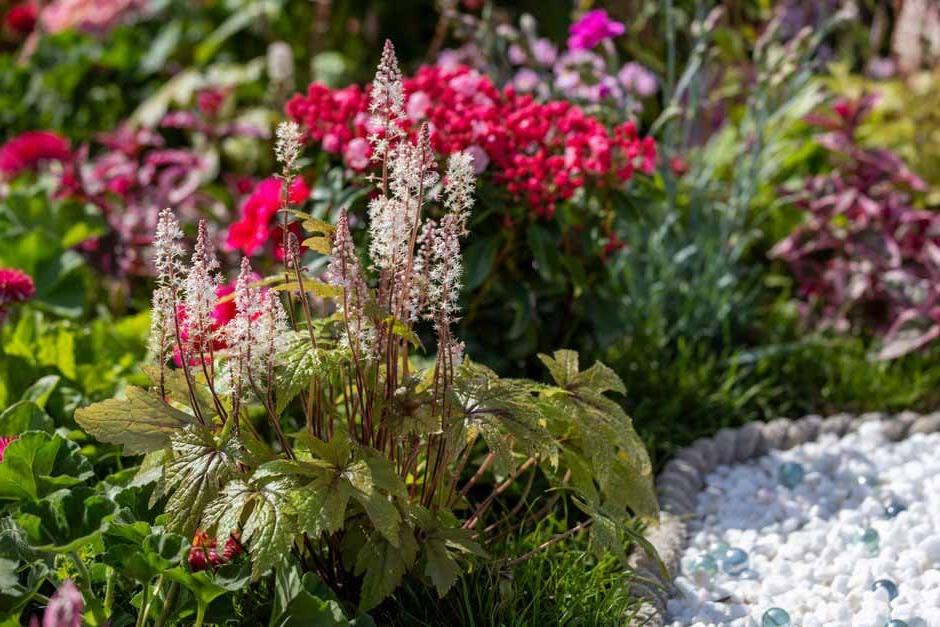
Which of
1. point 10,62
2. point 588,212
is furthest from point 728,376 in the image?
point 10,62

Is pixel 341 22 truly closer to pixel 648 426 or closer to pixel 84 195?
pixel 84 195

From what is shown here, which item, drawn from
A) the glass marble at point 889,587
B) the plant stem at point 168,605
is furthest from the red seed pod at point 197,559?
the glass marble at point 889,587

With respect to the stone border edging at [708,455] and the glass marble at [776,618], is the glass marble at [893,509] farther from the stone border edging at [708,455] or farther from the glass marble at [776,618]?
the glass marble at [776,618]

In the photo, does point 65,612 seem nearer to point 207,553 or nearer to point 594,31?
point 207,553

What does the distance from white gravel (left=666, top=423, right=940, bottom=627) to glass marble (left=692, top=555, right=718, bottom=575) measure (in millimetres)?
13

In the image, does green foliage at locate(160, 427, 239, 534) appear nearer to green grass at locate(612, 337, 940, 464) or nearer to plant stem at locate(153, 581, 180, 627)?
plant stem at locate(153, 581, 180, 627)

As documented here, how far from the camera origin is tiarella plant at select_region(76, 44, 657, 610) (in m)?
1.62

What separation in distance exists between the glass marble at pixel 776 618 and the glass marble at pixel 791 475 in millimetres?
681

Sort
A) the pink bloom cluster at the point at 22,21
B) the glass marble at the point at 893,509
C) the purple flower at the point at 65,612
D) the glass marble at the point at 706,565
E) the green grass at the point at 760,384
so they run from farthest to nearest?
the pink bloom cluster at the point at 22,21
the green grass at the point at 760,384
the glass marble at the point at 893,509
the glass marble at the point at 706,565
the purple flower at the point at 65,612

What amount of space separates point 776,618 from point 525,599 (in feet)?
1.47

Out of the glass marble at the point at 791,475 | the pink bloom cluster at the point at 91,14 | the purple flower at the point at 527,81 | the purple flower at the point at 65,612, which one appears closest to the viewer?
the purple flower at the point at 65,612

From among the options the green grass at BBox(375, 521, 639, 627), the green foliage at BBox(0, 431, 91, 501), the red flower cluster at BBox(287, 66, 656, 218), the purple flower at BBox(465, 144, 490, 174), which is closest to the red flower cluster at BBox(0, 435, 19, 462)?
the green foliage at BBox(0, 431, 91, 501)

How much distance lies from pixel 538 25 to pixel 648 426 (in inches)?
118

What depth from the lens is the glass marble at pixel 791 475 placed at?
263 centimetres
